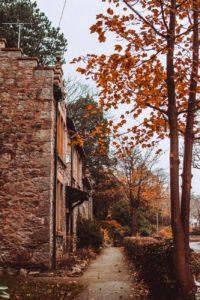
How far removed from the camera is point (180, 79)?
28.7 feet

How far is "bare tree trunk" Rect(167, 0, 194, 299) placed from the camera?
7.86m

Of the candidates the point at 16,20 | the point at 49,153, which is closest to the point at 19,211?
the point at 49,153

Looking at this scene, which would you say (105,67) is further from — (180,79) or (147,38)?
(180,79)

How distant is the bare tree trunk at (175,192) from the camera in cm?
786

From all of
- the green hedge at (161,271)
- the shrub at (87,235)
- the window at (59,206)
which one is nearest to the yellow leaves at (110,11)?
the green hedge at (161,271)

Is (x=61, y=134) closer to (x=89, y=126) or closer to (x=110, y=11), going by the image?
(x=110, y=11)

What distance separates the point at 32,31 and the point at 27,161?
19647mm

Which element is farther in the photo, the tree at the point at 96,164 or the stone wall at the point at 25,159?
the tree at the point at 96,164

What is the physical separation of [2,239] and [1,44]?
6679 mm

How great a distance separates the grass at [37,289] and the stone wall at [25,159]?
1.62 meters

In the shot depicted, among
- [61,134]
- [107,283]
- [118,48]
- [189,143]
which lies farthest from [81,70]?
[61,134]

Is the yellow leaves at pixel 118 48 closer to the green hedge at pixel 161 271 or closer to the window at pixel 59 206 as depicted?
the green hedge at pixel 161 271

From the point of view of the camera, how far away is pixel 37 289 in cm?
988

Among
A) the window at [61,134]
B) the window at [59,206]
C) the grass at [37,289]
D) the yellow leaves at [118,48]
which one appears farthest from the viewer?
the window at [61,134]
